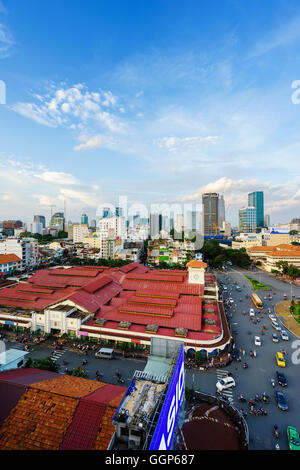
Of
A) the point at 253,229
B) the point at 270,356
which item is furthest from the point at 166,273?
the point at 253,229

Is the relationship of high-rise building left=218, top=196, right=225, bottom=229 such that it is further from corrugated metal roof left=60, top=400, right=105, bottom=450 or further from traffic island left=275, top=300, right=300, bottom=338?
corrugated metal roof left=60, top=400, right=105, bottom=450

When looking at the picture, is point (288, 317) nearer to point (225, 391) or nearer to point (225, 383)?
point (225, 383)

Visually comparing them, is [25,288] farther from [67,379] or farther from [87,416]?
[87,416]

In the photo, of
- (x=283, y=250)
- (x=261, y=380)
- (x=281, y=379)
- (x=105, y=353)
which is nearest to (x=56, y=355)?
(x=105, y=353)

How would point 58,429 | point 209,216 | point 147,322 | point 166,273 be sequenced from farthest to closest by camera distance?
point 209,216 < point 166,273 < point 147,322 < point 58,429

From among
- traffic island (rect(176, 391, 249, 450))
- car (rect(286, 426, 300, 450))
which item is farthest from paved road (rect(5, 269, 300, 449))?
traffic island (rect(176, 391, 249, 450))

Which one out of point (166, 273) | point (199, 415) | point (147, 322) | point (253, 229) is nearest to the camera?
point (199, 415)
